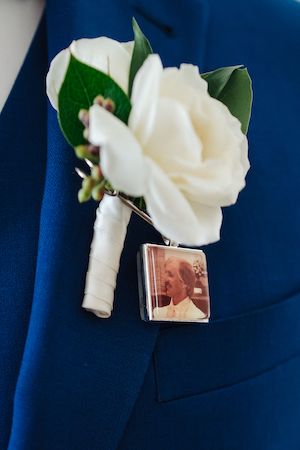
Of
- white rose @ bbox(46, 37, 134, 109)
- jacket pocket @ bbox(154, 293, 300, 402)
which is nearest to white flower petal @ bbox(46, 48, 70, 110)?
white rose @ bbox(46, 37, 134, 109)

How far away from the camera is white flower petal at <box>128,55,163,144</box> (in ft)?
1.12

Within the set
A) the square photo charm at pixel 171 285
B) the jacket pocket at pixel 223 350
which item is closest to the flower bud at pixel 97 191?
the square photo charm at pixel 171 285

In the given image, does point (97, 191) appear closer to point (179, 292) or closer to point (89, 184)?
point (89, 184)

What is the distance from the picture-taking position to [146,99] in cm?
34

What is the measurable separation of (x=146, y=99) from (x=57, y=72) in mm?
108

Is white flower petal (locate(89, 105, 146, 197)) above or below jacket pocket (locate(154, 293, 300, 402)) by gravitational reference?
above

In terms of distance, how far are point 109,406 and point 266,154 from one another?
0.41 metres

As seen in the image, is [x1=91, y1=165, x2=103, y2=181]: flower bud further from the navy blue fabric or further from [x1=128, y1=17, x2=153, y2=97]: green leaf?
the navy blue fabric

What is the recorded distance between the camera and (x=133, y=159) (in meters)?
0.32

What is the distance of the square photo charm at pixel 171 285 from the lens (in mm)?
486

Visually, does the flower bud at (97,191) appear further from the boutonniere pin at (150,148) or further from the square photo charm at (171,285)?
the square photo charm at (171,285)

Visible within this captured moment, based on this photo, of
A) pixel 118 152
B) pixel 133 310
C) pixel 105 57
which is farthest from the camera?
pixel 133 310

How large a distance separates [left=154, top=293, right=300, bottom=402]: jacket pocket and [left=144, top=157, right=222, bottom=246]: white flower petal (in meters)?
0.22

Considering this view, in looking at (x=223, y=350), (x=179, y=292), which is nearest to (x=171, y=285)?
(x=179, y=292)
